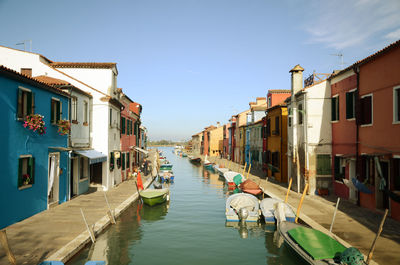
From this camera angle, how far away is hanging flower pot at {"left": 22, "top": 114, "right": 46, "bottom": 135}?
1283cm

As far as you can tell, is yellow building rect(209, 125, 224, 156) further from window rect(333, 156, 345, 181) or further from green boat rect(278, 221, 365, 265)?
green boat rect(278, 221, 365, 265)

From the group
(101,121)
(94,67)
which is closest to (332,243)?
(101,121)

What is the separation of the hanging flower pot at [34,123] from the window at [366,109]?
16.6 metres

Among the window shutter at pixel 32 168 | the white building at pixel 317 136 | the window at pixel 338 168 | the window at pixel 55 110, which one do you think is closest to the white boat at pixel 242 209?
the white building at pixel 317 136

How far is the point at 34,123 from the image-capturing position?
1311cm

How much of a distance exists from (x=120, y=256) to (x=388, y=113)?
13527mm

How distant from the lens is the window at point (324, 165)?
2012 cm

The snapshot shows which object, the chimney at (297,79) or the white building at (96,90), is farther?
the chimney at (297,79)

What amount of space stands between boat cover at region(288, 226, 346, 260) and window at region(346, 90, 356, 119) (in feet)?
30.2

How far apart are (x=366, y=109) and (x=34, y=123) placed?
16787 mm

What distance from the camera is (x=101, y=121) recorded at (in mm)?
21078

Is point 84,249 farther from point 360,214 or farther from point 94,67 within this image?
point 94,67

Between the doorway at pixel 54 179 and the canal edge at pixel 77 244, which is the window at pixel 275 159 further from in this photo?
the doorway at pixel 54 179

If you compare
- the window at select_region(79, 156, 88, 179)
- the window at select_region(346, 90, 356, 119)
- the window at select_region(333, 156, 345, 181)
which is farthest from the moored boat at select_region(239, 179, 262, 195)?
the window at select_region(79, 156, 88, 179)
